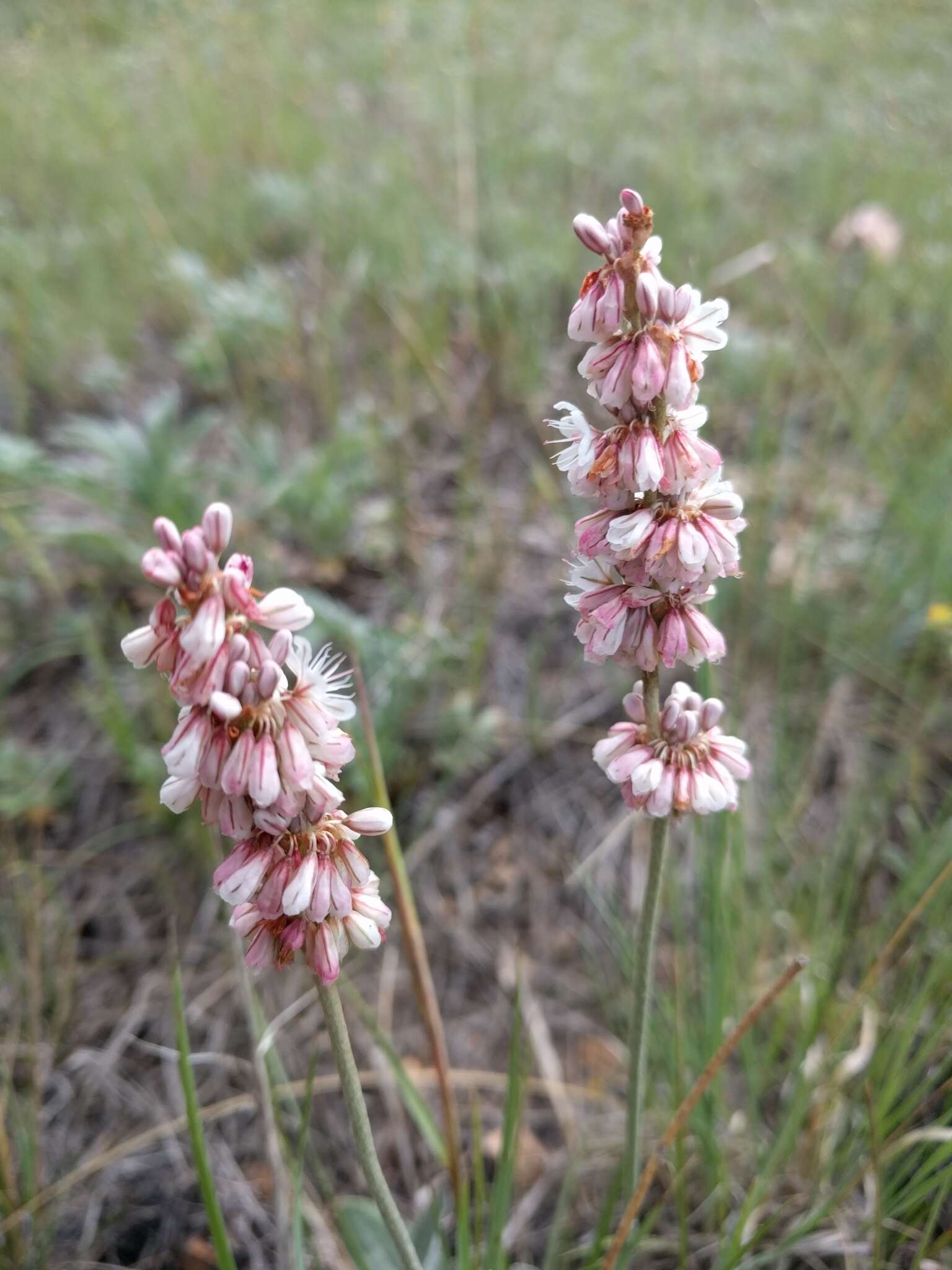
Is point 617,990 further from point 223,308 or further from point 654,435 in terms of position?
point 223,308

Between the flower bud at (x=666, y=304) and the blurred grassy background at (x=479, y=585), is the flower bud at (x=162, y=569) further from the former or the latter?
the blurred grassy background at (x=479, y=585)

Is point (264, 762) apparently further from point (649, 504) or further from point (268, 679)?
point (649, 504)

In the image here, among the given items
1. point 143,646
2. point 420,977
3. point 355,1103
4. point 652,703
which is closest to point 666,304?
point 652,703

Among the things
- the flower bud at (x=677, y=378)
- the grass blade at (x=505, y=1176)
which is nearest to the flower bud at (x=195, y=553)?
the flower bud at (x=677, y=378)

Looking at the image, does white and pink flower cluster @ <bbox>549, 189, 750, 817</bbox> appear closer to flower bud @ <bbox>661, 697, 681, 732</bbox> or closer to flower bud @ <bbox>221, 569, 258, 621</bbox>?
flower bud @ <bbox>661, 697, 681, 732</bbox>

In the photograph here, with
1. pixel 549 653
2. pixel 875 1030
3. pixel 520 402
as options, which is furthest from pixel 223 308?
pixel 875 1030

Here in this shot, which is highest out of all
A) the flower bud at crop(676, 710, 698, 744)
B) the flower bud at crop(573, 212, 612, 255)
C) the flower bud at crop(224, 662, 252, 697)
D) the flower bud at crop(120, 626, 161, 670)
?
the flower bud at crop(573, 212, 612, 255)

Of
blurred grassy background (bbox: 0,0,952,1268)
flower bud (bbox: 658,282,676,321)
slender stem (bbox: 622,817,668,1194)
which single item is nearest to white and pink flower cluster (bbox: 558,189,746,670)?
flower bud (bbox: 658,282,676,321)
